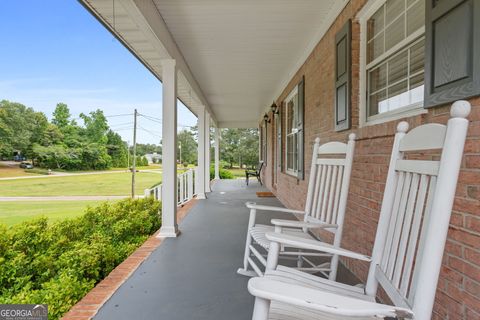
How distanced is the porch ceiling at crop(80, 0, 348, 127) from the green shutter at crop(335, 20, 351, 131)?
1.13 ft

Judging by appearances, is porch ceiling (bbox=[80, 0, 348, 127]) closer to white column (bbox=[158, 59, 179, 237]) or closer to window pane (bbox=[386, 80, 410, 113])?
white column (bbox=[158, 59, 179, 237])

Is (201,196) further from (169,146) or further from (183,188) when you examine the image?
(169,146)

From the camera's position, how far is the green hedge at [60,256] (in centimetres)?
228

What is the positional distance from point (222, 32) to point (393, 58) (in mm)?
2180

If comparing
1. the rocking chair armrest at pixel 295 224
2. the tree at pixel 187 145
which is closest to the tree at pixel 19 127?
the rocking chair armrest at pixel 295 224

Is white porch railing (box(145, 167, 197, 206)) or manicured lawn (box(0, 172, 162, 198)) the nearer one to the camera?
manicured lawn (box(0, 172, 162, 198))

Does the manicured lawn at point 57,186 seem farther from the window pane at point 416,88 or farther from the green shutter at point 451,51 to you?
the green shutter at point 451,51

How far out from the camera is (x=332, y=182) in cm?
245

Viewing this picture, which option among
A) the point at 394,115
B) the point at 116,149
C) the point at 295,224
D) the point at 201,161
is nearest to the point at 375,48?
the point at 394,115

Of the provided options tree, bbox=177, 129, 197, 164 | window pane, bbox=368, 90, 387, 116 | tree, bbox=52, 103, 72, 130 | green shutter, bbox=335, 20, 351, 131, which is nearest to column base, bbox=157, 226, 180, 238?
green shutter, bbox=335, 20, 351, 131

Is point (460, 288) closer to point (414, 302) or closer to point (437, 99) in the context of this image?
point (414, 302)

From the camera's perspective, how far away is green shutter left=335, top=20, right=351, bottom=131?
2904 mm

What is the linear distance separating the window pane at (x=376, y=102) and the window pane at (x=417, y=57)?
1.39ft

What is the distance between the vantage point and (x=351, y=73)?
289 centimetres
